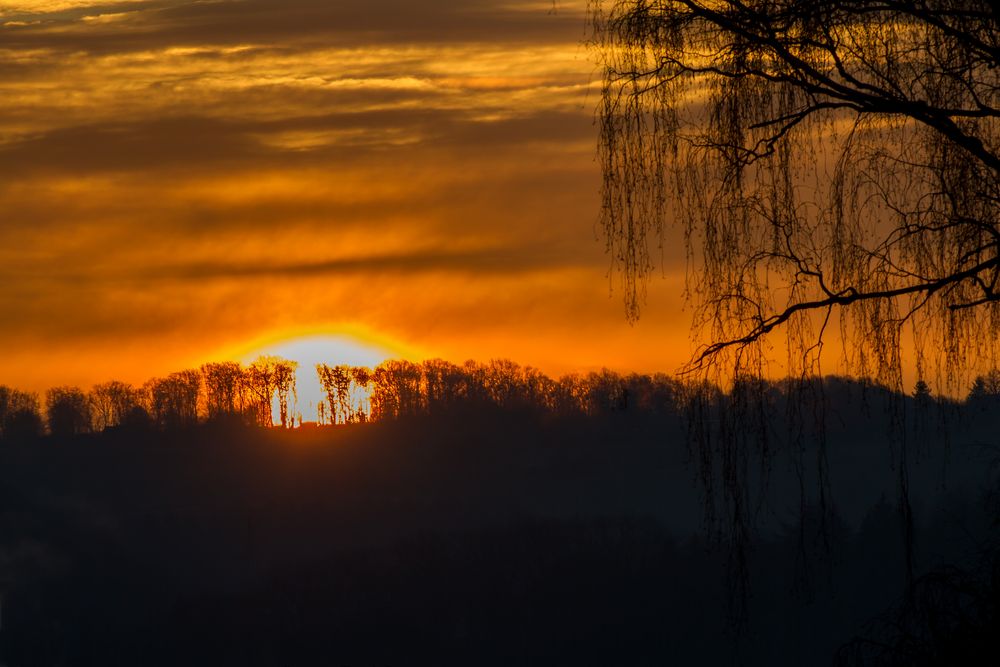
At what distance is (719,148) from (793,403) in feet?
4.58

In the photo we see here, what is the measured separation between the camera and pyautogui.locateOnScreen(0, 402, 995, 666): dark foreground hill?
116m

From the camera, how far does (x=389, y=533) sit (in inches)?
5851

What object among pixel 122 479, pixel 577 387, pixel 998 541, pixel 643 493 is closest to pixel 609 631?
pixel 577 387

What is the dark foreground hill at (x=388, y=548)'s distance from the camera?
116188mm

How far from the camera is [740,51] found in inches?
305

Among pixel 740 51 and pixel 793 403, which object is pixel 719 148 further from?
pixel 793 403

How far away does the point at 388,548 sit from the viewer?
463ft

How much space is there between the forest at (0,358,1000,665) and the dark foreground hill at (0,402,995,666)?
0.26m

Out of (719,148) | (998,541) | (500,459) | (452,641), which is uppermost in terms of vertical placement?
(719,148)

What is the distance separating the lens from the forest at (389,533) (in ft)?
367

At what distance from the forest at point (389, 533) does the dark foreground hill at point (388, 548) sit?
0.26 metres

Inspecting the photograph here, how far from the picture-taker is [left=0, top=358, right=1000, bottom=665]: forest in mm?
111938

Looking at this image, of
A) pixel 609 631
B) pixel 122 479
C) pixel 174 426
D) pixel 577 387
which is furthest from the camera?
pixel 122 479

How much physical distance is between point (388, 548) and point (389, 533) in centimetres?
765
